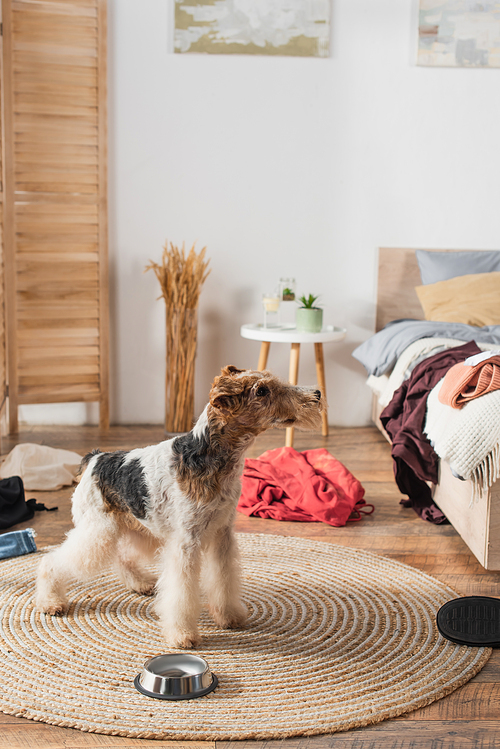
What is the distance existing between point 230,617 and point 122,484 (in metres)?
0.46

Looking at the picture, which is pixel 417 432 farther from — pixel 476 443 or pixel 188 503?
pixel 188 503

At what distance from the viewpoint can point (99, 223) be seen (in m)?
3.86

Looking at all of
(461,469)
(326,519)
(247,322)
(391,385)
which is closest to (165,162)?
(247,322)

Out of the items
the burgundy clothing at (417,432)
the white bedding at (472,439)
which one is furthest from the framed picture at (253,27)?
the white bedding at (472,439)

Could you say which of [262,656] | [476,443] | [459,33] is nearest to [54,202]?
[459,33]

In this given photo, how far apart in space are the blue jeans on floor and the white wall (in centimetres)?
192

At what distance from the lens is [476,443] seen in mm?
→ 2041

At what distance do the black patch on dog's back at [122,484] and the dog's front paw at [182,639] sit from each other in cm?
30

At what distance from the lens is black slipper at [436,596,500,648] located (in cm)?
173

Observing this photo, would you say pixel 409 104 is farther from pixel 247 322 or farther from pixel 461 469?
pixel 461 469

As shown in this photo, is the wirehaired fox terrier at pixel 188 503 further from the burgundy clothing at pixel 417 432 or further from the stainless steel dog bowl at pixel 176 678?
the burgundy clothing at pixel 417 432

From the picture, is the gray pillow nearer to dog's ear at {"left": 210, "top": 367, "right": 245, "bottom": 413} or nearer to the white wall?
the white wall

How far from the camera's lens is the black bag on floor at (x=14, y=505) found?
98.7 inches

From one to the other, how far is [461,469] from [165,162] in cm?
274
